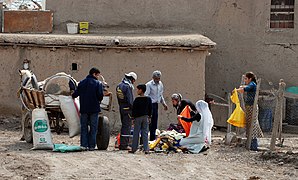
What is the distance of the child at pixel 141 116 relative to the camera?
1377 cm

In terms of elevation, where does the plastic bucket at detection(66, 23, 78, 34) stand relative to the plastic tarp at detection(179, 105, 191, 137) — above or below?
above

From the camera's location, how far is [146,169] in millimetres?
11641

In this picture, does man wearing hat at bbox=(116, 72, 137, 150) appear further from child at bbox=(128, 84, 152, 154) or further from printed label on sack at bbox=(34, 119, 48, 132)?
printed label on sack at bbox=(34, 119, 48, 132)

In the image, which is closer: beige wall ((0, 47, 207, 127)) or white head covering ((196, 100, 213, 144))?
white head covering ((196, 100, 213, 144))

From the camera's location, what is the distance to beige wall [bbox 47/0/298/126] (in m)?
21.9

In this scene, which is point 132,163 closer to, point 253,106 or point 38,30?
point 253,106

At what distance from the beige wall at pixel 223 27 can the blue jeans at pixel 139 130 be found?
27.5 feet

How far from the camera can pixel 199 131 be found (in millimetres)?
14484

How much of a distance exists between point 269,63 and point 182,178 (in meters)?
11.6

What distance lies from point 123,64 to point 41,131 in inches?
244

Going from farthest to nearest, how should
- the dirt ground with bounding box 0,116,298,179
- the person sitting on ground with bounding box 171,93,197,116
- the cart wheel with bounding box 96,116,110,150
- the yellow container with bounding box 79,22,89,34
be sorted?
the yellow container with bounding box 79,22,89,34
the person sitting on ground with bounding box 171,93,197,116
the cart wheel with bounding box 96,116,110,150
the dirt ground with bounding box 0,116,298,179

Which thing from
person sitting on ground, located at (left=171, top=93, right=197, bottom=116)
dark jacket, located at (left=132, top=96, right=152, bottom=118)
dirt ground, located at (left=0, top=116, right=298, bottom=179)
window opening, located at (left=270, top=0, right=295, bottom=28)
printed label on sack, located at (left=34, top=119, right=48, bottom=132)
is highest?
window opening, located at (left=270, top=0, right=295, bottom=28)

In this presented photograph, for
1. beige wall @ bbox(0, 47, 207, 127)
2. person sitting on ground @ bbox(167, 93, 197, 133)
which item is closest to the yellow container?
beige wall @ bbox(0, 47, 207, 127)

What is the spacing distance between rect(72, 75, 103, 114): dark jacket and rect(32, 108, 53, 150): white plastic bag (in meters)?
0.81
